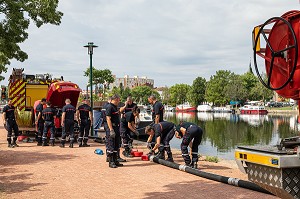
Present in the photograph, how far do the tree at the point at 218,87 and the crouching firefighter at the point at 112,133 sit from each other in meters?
102

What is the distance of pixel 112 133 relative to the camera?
9.62 meters

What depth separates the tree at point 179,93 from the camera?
150 meters

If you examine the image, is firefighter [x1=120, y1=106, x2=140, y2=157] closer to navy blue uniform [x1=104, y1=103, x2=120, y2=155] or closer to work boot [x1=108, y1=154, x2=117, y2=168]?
navy blue uniform [x1=104, y1=103, x2=120, y2=155]

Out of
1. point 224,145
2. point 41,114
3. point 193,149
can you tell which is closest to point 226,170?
point 193,149

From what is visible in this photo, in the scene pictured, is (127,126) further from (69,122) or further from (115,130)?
(69,122)

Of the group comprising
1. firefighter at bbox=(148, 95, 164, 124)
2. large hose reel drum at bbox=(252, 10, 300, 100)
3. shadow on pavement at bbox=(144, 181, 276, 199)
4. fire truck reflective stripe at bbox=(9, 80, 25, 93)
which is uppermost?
fire truck reflective stripe at bbox=(9, 80, 25, 93)

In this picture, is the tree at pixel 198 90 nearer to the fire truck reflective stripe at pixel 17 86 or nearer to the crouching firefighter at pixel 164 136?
the fire truck reflective stripe at pixel 17 86

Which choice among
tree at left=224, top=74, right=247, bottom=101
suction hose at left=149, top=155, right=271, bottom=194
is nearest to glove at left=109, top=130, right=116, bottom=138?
suction hose at left=149, top=155, right=271, bottom=194

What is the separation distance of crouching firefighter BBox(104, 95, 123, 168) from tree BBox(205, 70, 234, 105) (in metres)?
102

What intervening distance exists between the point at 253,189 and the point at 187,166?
2473 mm

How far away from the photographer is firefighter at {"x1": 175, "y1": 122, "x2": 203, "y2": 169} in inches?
360

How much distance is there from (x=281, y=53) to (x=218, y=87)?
109588 mm

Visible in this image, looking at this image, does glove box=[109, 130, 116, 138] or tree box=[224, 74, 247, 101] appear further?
tree box=[224, 74, 247, 101]

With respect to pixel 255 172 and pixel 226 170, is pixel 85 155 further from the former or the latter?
pixel 255 172
